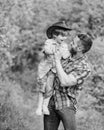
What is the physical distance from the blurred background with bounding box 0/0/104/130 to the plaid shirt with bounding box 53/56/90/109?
126 inches

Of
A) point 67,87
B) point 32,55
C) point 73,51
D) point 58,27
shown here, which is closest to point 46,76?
point 67,87

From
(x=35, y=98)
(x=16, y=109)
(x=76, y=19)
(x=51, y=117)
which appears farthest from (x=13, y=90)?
(x=51, y=117)

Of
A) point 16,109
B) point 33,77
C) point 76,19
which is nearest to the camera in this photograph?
point 16,109

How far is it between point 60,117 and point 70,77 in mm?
499

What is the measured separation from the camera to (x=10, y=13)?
9773 mm

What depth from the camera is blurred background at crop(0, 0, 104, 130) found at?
813 cm

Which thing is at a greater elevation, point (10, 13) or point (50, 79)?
point (10, 13)

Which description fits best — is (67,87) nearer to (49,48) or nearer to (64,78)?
(64,78)

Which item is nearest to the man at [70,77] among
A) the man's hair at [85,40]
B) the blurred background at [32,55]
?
the man's hair at [85,40]

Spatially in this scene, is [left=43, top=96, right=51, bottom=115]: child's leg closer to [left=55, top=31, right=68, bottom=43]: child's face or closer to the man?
the man

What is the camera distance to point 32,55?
12.3 meters

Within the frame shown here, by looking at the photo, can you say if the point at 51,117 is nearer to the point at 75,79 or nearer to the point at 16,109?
the point at 75,79

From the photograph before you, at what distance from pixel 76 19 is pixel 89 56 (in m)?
2.34

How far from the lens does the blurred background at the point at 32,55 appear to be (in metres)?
8.13
